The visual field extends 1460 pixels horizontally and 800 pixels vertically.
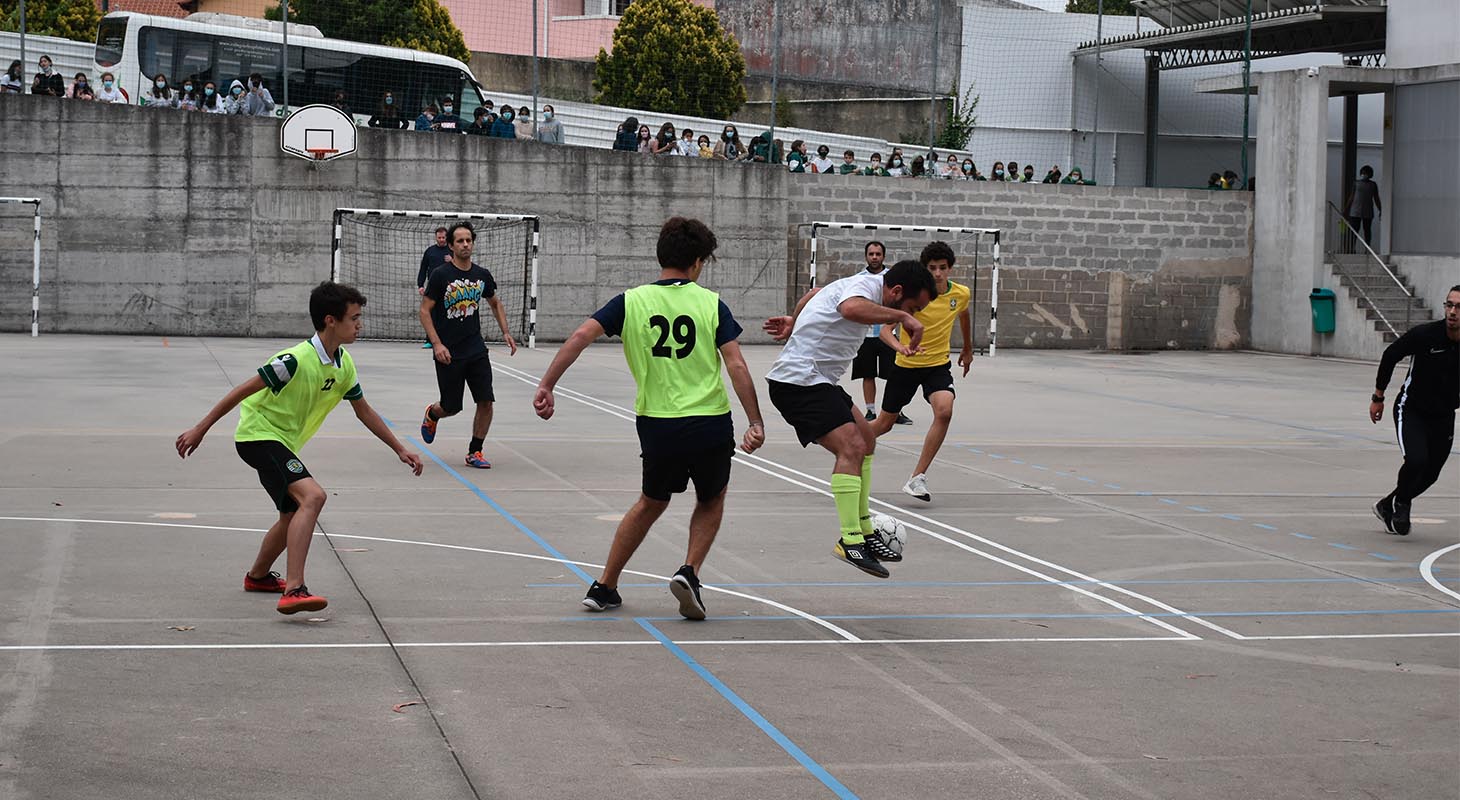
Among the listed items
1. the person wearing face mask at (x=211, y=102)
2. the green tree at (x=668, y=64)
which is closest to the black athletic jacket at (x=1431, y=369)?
the person wearing face mask at (x=211, y=102)

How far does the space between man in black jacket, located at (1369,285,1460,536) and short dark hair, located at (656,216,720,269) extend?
210 inches

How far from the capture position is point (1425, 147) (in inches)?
1162

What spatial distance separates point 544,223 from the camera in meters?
28.6

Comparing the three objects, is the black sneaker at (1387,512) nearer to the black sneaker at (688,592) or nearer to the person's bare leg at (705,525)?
the person's bare leg at (705,525)

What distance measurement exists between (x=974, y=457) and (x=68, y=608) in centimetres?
842

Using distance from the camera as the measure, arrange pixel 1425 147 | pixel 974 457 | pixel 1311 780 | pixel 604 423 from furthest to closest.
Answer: pixel 1425 147 → pixel 604 423 → pixel 974 457 → pixel 1311 780

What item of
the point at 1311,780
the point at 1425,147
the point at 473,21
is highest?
the point at 473,21

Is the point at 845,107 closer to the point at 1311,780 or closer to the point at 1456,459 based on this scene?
the point at 1456,459

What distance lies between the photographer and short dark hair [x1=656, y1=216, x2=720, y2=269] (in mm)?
7062

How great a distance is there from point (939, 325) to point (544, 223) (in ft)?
56.1

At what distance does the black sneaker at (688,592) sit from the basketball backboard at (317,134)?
2184 centimetres

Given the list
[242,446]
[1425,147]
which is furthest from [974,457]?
[1425,147]

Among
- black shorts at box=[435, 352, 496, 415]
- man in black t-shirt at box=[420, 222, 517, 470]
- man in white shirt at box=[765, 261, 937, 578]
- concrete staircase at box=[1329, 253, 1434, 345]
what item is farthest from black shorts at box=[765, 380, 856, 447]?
concrete staircase at box=[1329, 253, 1434, 345]

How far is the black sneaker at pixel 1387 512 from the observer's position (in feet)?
33.3
